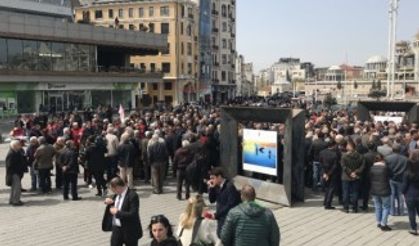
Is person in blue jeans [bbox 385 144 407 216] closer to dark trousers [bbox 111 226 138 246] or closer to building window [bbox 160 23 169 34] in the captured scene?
dark trousers [bbox 111 226 138 246]

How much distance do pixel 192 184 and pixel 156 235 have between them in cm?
918

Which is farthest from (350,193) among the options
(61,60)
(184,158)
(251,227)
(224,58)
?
(224,58)

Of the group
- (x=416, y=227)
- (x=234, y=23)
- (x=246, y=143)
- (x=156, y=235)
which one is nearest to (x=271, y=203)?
(x=246, y=143)

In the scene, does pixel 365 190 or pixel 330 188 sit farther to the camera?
pixel 330 188

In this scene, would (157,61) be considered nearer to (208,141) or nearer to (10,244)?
(208,141)

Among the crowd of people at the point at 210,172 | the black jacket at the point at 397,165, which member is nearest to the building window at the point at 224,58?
the crowd of people at the point at 210,172

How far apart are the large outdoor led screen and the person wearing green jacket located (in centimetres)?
792

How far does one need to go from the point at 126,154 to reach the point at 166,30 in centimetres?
6735

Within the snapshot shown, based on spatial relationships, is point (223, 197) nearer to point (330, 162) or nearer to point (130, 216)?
point (130, 216)

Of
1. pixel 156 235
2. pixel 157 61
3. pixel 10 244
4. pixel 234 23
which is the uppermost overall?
pixel 234 23

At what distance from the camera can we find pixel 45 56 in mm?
51125

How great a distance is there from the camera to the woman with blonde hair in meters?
6.65

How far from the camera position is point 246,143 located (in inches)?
603

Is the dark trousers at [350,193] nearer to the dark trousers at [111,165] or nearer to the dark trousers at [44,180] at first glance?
the dark trousers at [111,165]
